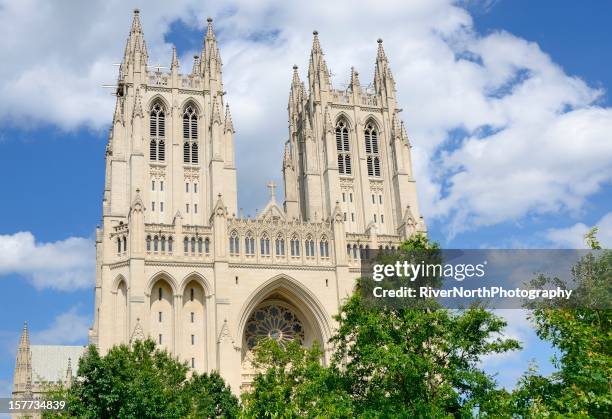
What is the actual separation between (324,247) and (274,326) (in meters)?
8.17

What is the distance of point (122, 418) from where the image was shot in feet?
121

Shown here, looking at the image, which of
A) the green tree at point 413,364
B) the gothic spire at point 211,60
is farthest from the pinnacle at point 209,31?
the green tree at point 413,364

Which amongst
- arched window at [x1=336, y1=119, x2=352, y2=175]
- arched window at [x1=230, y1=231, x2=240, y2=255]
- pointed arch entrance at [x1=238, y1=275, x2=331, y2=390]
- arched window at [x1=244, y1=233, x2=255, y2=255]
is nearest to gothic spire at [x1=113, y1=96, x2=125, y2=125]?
arched window at [x1=230, y1=231, x2=240, y2=255]

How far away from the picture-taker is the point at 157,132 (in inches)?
2741

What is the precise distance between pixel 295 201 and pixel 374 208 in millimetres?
8516

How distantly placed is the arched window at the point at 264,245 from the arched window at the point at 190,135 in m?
10.1

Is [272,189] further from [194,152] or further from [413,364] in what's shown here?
[413,364]

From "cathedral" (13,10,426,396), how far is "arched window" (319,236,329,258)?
88mm

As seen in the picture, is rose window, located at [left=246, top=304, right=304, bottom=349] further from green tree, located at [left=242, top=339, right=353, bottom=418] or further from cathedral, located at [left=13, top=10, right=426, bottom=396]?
green tree, located at [left=242, top=339, right=353, bottom=418]

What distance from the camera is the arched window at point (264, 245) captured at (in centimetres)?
6531

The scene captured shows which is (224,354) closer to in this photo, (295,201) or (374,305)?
(295,201)

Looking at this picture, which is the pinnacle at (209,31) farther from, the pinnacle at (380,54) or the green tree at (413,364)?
the green tree at (413,364)

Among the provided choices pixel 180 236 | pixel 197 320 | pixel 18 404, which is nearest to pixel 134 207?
pixel 180 236

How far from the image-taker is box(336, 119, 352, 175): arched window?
241 ft
